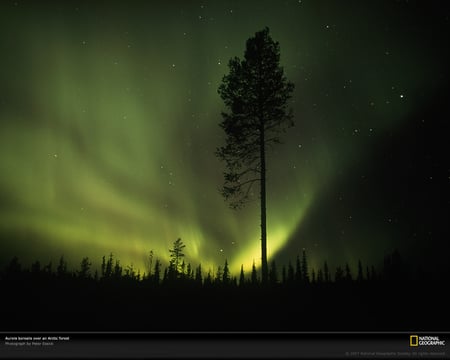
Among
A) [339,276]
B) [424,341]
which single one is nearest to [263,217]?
[339,276]

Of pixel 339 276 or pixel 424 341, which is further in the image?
pixel 339 276

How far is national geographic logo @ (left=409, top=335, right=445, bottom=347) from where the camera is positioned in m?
6.08

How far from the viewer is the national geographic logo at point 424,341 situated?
6.08 meters

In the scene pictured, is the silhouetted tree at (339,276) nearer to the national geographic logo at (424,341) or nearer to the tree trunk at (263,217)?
the tree trunk at (263,217)

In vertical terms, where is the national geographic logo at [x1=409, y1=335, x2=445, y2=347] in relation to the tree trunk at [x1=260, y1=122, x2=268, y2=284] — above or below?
below

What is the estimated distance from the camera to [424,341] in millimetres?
6145

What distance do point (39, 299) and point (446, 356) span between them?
11319 millimetres

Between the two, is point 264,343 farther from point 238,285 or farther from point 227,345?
point 238,285

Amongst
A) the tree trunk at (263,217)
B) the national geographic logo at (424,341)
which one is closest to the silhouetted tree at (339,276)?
the tree trunk at (263,217)

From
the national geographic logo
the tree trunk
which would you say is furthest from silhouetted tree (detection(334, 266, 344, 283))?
the national geographic logo

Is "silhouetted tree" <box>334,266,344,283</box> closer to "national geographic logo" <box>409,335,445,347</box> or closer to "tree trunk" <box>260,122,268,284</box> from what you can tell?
"tree trunk" <box>260,122,268,284</box>

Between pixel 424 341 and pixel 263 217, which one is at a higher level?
pixel 263 217

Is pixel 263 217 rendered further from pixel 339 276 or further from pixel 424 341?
pixel 424 341

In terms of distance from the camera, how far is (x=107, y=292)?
1052 centimetres
